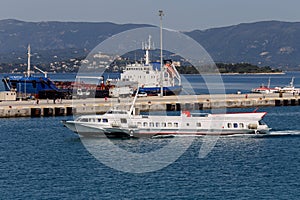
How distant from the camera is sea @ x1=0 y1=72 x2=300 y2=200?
42.3 meters

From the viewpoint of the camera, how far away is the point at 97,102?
95.8 metres

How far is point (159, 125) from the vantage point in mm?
64625

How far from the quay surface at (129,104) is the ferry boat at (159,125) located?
72.0 ft

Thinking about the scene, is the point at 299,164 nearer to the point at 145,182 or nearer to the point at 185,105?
the point at 145,182

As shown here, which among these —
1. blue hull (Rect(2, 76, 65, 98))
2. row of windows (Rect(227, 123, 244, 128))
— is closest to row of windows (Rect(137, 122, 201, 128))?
row of windows (Rect(227, 123, 244, 128))

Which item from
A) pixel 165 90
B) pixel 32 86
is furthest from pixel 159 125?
pixel 165 90

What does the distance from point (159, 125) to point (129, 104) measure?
24.5 meters

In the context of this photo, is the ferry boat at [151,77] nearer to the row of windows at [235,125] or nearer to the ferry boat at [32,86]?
the ferry boat at [32,86]

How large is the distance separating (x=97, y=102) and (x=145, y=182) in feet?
168

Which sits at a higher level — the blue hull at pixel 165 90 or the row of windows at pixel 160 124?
the blue hull at pixel 165 90

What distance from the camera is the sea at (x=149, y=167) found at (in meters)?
42.3

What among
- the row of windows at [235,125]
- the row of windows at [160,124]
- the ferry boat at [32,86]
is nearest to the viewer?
the row of windows at [160,124]

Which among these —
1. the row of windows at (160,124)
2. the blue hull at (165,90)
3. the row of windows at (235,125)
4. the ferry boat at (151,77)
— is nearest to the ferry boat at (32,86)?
Answer: the blue hull at (165,90)

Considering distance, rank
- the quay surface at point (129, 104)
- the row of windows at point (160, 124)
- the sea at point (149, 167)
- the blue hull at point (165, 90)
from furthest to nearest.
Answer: the blue hull at point (165, 90), the quay surface at point (129, 104), the row of windows at point (160, 124), the sea at point (149, 167)
